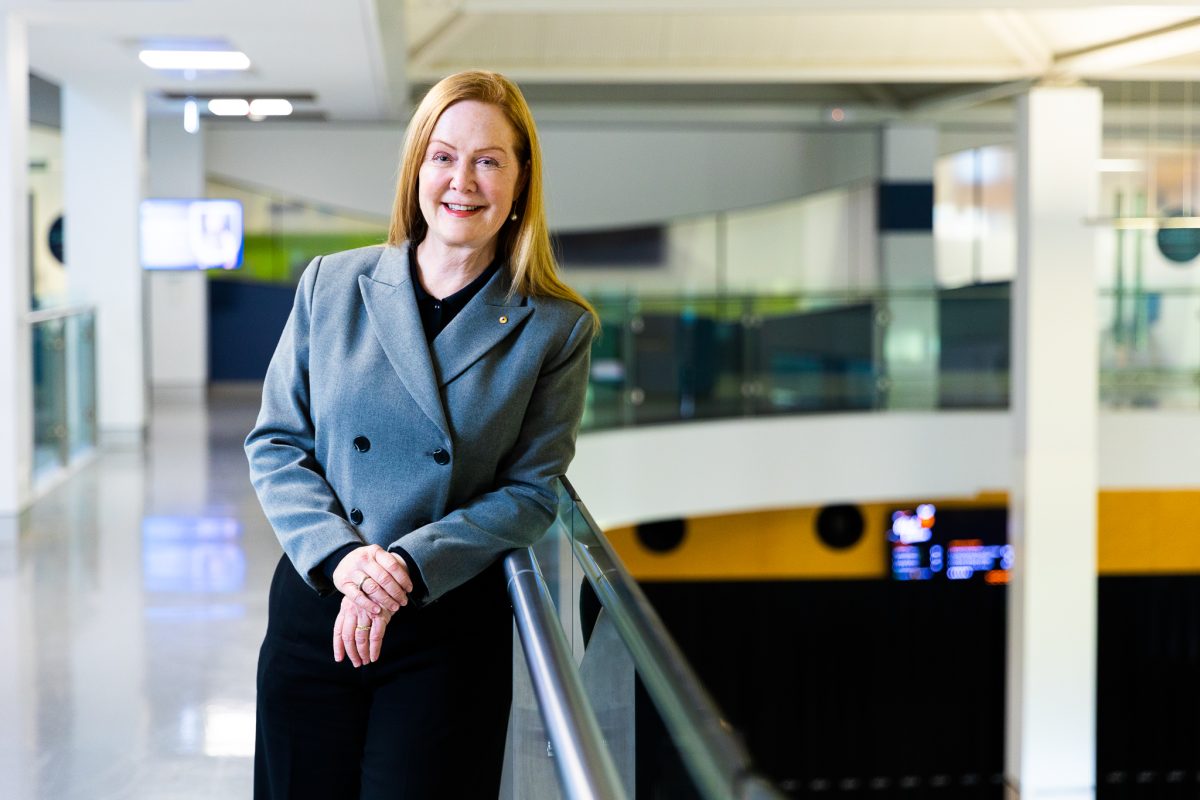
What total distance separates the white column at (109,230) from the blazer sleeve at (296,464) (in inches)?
439

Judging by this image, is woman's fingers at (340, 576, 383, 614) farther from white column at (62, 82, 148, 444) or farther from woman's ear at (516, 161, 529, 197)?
white column at (62, 82, 148, 444)

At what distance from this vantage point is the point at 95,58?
444 inches

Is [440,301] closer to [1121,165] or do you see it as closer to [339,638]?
[339,638]

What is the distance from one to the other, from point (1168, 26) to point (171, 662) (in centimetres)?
944

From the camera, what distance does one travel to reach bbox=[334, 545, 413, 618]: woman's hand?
205 cm

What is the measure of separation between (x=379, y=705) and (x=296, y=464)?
1.20 feet

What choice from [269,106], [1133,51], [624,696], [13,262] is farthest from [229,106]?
[624,696]

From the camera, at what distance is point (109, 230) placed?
13.1m

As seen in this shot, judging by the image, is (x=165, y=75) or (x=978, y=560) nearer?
(x=165, y=75)

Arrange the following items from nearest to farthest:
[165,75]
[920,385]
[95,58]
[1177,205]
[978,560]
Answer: [95,58]
[165,75]
[920,385]
[978,560]
[1177,205]

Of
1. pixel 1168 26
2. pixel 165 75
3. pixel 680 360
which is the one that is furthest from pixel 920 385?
pixel 165 75

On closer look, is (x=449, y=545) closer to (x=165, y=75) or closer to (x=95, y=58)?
(x=95, y=58)

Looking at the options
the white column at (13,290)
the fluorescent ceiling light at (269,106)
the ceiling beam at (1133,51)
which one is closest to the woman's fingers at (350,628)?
the white column at (13,290)

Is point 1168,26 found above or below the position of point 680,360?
above
